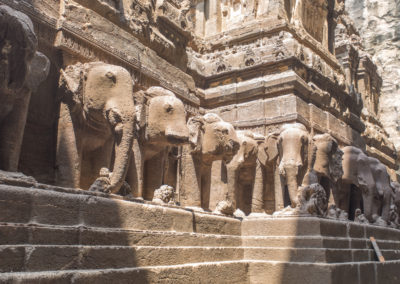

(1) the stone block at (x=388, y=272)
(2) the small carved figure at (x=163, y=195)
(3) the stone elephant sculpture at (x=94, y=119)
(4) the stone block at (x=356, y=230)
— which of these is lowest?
(1) the stone block at (x=388, y=272)

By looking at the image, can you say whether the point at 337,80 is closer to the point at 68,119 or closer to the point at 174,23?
the point at 174,23

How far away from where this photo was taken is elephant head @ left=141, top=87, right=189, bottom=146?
21.4 feet

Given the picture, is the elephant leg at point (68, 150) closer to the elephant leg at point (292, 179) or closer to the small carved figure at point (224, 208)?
the small carved figure at point (224, 208)

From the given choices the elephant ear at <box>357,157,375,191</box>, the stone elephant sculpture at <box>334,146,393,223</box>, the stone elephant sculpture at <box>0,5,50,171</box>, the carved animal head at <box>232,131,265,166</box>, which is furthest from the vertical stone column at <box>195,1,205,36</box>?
the stone elephant sculpture at <box>0,5,50,171</box>

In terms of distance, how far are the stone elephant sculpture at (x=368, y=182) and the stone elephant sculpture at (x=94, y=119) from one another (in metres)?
6.48

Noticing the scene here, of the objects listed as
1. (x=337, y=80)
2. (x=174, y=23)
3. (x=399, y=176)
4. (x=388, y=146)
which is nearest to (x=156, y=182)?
(x=174, y=23)

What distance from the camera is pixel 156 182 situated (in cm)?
718

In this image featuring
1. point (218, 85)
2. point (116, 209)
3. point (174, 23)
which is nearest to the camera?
point (116, 209)

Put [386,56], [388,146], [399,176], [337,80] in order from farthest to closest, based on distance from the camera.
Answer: [386,56] < [399,176] < [388,146] < [337,80]

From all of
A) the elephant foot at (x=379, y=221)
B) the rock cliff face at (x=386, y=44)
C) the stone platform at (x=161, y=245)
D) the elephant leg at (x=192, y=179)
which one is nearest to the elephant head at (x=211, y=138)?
the elephant leg at (x=192, y=179)

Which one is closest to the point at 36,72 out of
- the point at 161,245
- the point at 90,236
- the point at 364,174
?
the point at 90,236

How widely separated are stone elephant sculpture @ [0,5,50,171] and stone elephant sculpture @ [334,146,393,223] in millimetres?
7934

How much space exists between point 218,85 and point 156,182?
6.60m

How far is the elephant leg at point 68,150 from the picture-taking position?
5957mm
